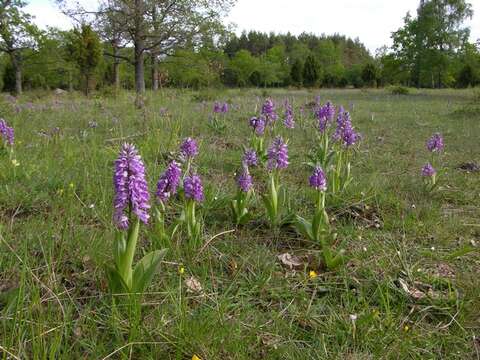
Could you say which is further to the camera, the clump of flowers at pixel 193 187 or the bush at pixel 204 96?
the bush at pixel 204 96

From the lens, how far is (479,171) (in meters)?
4.66

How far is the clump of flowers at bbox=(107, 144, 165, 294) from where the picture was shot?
161cm

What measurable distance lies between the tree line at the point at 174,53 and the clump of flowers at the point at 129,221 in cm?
349

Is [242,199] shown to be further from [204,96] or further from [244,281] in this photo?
[204,96]

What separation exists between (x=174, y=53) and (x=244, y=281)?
22.4 metres

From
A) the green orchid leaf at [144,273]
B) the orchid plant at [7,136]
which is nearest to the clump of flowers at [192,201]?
the green orchid leaf at [144,273]

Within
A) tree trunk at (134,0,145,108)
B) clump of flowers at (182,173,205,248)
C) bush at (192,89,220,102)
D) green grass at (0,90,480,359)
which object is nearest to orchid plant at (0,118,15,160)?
green grass at (0,90,480,359)

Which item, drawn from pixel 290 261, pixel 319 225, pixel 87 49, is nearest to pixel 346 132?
pixel 319 225

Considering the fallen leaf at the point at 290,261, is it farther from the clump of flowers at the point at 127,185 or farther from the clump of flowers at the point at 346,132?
the clump of flowers at the point at 346,132

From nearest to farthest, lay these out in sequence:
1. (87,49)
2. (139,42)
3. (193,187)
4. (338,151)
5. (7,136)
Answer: (193,187) < (338,151) < (7,136) < (139,42) < (87,49)

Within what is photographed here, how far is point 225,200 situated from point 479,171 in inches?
136

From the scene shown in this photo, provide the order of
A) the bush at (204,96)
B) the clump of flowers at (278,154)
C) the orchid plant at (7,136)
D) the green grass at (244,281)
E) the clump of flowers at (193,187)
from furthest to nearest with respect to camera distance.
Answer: the bush at (204,96) → the orchid plant at (7,136) → the clump of flowers at (278,154) → the clump of flowers at (193,187) → the green grass at (244,281)

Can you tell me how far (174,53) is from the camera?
2266 cm

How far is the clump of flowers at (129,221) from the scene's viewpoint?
1.61 m
